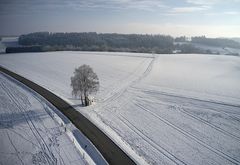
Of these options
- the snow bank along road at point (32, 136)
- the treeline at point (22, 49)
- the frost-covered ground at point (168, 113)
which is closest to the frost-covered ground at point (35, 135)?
the snow bank along road at point (32, 136)

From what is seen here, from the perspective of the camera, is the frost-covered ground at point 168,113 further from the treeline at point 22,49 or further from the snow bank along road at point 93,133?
the treeline at point 22,49

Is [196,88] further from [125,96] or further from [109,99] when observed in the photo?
[109,99]

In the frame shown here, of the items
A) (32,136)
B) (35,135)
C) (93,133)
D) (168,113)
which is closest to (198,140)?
(168,113)

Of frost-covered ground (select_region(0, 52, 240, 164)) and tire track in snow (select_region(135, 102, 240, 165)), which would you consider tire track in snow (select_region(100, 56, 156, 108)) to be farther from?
tire track in snow (select_region(135, 102, 240, 165))

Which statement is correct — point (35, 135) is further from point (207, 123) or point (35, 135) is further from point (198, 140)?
point (207, 123)

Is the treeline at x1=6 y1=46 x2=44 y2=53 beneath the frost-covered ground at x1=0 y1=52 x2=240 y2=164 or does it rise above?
above

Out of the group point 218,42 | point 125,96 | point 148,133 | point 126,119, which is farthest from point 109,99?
point 218,42

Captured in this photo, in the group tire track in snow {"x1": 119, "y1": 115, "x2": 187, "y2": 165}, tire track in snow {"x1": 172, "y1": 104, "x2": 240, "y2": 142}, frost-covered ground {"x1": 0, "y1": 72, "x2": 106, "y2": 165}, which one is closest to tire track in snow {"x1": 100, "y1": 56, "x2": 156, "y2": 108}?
tire track in snow {"x1": 119, "y1": 115, "x2": 187, "y2": 165}
